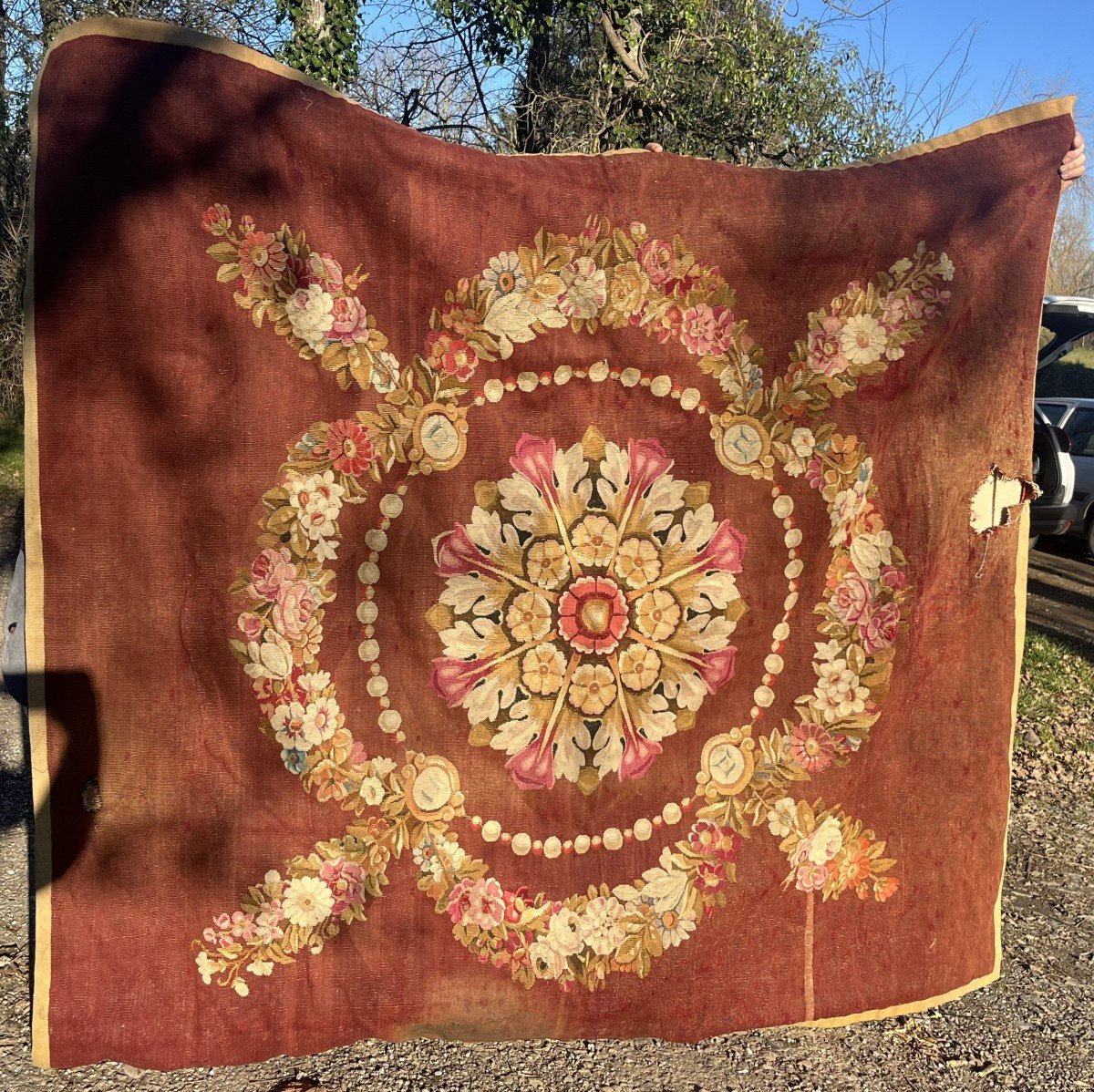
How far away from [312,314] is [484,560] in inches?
26.2

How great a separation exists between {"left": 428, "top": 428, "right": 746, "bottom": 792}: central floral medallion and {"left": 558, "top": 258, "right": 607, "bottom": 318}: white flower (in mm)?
284

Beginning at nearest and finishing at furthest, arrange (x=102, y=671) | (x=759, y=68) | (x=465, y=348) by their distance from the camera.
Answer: (x=102, y=671)
(x=465, y=348)
(x=759, y=68)

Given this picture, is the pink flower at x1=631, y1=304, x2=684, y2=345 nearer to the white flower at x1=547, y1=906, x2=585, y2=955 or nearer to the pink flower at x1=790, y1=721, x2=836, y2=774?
the pink flower at x1=790, y1=721, x2=836, y2=774

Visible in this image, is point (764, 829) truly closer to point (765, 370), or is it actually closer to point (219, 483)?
point (765, 370)

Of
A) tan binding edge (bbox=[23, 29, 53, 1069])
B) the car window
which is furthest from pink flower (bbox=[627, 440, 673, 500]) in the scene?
the car window

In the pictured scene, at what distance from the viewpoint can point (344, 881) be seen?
207 centimetres

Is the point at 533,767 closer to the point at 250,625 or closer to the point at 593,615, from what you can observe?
the point at 593,615

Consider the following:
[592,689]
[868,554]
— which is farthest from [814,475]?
[592,689]

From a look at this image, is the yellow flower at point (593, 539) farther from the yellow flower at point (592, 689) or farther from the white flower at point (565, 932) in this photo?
the white flower at point (565, 932)

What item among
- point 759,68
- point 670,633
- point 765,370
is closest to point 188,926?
point 670,633

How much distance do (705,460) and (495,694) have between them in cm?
74

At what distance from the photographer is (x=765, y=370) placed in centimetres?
221

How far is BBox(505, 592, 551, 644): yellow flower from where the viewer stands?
2.14 metres

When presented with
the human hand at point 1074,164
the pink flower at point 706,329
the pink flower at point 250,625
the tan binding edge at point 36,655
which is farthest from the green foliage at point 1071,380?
the tan binding edge at point 36,655
